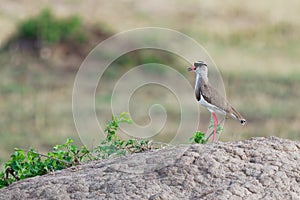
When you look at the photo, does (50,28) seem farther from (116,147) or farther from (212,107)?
(116,147)

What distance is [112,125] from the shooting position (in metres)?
5.88

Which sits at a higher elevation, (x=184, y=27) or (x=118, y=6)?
(x=118, y=6)

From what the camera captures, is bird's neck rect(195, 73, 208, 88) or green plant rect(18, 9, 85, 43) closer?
bird's neck rect(195, 73, 208, 88)

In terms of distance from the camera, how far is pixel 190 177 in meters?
4.69

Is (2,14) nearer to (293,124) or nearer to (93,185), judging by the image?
(293,124)

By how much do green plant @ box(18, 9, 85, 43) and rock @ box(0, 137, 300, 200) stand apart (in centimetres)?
1526

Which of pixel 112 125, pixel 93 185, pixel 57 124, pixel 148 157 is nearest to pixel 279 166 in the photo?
pixel 148 157

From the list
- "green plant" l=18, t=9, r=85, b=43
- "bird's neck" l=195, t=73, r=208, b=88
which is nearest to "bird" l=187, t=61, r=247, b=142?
"bird's neck" l=195, t=73, r=208, b=88

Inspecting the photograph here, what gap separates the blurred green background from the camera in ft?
50.8

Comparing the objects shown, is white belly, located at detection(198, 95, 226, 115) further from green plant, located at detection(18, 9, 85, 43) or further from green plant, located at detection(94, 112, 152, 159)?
green plant, located at detection(18, 9, 85, 43)

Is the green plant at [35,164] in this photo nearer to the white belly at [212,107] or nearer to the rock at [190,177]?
the rock at [190,177]

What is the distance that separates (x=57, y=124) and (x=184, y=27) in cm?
744

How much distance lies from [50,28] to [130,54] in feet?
6.75

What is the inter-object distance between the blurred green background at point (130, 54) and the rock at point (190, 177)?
320 inches
